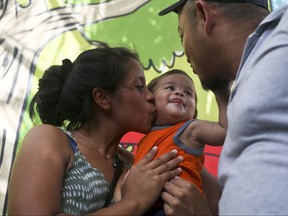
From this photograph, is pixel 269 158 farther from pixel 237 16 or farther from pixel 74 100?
pixel 74 100

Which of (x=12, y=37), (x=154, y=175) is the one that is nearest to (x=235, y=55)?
(x=154, y=175)

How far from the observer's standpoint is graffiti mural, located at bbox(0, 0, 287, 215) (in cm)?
333

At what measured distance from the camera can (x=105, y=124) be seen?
2.07 metres

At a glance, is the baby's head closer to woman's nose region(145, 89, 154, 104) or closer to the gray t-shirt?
woman's nose region(145, 89, 154, 104)

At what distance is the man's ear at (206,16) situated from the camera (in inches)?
69.3

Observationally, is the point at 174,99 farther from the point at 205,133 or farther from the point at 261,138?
the point at 261,138

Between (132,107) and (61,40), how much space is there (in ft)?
5.29

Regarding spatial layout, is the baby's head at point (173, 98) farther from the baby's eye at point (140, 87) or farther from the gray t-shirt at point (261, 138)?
the gray t-shirt at point (261, 138)

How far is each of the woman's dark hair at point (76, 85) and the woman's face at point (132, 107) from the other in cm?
4

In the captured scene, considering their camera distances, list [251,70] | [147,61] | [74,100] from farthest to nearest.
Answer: [147,61]
[74,100]
[251,70]

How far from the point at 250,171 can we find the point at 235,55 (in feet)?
2.42

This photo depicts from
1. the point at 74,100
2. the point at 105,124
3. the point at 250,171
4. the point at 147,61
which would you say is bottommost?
the point at 147,61

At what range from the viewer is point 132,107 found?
2068 mm

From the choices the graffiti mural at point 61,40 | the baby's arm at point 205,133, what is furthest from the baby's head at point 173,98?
the graffiti mural at point 61,40
